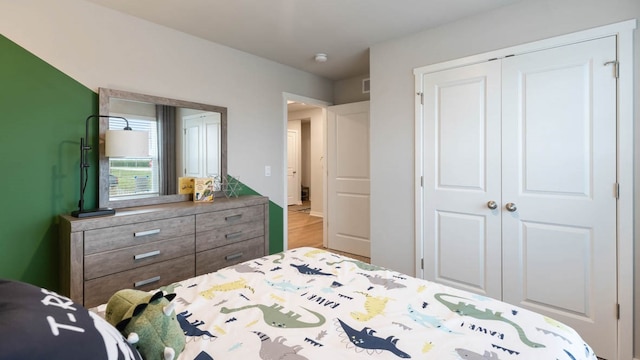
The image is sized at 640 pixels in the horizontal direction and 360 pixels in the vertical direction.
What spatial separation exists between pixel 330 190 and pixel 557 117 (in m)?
2.76

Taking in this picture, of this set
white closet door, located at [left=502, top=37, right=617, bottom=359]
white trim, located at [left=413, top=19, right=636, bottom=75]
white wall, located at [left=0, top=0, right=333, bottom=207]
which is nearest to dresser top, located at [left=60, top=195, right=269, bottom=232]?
white wall, located at [left=0, top=0, right=333, bottom=207]

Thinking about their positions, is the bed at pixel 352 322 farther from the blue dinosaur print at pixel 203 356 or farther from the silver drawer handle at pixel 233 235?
the silver drawer handle at pixel 233 235

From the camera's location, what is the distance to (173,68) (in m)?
2.75

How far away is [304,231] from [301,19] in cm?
369

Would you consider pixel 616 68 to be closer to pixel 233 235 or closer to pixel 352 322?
pixel 352 322

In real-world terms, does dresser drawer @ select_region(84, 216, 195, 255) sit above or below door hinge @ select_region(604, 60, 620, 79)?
below

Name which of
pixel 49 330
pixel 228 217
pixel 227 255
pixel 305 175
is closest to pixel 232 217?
pixel 228 217

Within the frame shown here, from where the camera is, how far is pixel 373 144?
314 cm

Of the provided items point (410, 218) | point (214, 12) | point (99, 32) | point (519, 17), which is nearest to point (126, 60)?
point (99, 32)

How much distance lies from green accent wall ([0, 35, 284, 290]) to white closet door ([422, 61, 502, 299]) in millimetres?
2751

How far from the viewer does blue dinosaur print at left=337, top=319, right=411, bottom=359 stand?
96cm

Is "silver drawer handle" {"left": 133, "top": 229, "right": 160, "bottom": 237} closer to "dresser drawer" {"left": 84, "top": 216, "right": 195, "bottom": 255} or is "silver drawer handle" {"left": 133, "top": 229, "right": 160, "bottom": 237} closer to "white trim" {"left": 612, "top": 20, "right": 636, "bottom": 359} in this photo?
"dresser drawer" {"left": 84, "top": 216, "right": 195, "bottom": 255}

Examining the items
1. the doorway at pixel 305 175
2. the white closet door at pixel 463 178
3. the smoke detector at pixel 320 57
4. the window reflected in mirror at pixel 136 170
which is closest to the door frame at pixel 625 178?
the white closet door at pixel 463 178

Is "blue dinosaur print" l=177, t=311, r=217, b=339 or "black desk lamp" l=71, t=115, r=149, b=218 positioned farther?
"black desk lamp" l=71, t=115, r=149, b=218
